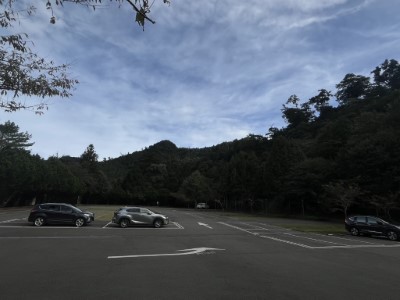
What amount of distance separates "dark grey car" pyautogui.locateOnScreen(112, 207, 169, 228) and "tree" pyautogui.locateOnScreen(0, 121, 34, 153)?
1638 inches

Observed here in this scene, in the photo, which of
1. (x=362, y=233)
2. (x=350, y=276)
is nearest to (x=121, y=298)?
(x=350, y=276)

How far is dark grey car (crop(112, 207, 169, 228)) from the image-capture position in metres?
31.2

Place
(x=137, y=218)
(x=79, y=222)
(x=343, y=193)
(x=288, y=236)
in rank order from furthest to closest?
(x=343, y=193) < (x=137, y=218) < (x=79, y=222) < (x=288, y=236)

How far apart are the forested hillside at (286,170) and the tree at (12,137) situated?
167mm

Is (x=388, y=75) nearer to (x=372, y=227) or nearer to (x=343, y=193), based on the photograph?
(x=343, y=193)

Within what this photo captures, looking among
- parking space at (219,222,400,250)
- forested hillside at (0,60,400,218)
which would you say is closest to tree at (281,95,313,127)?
forested hillside at (0,60,400,218)

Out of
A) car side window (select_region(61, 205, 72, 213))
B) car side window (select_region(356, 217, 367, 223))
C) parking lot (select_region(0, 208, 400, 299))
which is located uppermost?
car side window (select_region(356, 217, 367, 223))

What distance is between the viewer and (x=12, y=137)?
233 ft

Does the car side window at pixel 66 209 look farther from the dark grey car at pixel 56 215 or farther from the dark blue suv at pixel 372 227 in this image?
the dark blue suv at pixel 372 227

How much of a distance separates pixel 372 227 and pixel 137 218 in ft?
55.9

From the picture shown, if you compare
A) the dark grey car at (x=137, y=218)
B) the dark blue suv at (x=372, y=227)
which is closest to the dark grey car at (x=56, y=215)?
the dark grey car at (x=137, y=218)

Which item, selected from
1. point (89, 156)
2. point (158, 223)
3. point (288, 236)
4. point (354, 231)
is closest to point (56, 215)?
point (158, 223)

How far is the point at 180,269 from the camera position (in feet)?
38.2

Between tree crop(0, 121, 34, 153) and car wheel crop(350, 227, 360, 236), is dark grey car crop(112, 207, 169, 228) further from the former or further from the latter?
tree crop(0, 121, 34, 153)
